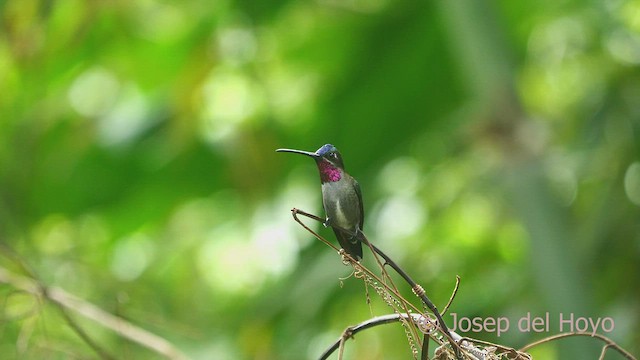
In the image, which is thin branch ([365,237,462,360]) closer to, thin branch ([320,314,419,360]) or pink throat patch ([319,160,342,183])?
thin branch ([320,314,419,360])

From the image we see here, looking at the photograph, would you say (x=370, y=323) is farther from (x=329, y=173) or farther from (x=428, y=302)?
(x=329, y=173)

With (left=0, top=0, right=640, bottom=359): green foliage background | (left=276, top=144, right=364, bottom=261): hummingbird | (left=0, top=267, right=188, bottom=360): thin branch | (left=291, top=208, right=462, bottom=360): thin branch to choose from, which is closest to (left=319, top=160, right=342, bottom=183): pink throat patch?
(left=276, top=144, right=364, bottom=261): hummingbird

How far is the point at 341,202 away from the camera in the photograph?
1.10m

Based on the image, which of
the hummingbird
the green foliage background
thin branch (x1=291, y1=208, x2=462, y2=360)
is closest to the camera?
thin branch (x1=291, y1=208, x2=462, y2=360)

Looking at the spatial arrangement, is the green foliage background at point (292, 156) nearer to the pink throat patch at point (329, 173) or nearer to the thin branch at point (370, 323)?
the pink throat patch at point (329, 173)

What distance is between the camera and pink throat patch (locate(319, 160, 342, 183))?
3.55ft

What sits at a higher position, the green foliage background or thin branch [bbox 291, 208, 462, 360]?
the green foliage background

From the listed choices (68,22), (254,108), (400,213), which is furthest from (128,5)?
(400,213)

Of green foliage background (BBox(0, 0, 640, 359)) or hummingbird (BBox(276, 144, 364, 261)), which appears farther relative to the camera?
green foliage background (BBox(0, 0, 640, 359))

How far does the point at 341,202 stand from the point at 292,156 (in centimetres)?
196

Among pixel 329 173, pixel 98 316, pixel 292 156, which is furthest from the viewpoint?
pixel 292 156

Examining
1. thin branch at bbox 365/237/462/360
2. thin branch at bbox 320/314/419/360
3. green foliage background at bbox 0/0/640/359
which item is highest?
green foliage background at bbox 0/0/640/359

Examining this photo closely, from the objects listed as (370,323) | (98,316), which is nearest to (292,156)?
(98,316)

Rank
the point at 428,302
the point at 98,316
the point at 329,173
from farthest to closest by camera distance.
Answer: the point at 98,316
the point at 329,173
the point at 428,302
